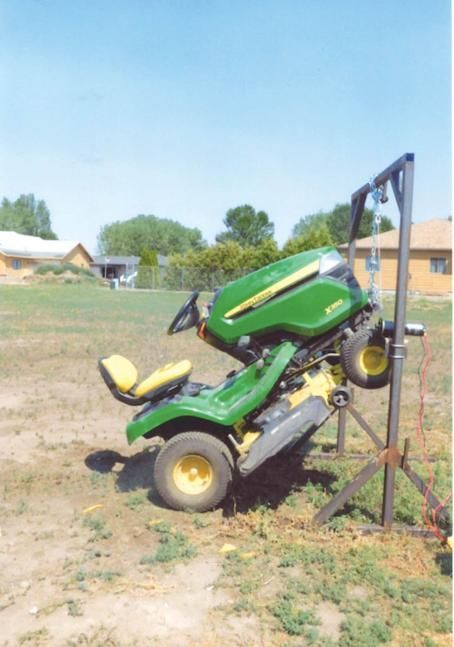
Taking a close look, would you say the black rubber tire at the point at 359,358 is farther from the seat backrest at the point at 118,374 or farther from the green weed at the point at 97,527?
the green weed at the point at 97,527

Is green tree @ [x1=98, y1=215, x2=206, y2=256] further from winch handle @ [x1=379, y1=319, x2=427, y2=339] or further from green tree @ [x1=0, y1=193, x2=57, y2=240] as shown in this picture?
winch handle @ [x1=379, y1=319, x2=427, y2=339]

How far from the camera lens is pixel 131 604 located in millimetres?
3312

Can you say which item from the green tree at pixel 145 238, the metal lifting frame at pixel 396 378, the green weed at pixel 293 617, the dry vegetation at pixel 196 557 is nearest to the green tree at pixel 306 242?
the dry vegetation at pixel 196 557

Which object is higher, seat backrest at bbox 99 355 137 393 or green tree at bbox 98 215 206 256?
green tree at bbox 98 215 206 256

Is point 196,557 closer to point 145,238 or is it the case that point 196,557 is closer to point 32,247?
point 32,247

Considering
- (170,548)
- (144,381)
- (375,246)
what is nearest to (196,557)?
(170,548)

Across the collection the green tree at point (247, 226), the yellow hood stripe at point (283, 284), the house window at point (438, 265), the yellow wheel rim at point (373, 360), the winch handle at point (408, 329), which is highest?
the green tree at point (247, 226)

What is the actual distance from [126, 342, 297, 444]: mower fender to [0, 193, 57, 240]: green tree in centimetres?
8793

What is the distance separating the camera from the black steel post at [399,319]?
3.89 metres

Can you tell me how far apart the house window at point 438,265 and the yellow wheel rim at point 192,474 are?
118ft

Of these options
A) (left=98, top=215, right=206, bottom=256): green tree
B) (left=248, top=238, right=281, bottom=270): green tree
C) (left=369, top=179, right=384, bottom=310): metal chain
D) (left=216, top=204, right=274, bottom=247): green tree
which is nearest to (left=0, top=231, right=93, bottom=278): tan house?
(left=216, top=204, right=274, bottom=247): green tree

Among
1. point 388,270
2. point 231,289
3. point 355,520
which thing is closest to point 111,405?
point 231,289

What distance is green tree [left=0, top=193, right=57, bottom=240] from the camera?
290ft

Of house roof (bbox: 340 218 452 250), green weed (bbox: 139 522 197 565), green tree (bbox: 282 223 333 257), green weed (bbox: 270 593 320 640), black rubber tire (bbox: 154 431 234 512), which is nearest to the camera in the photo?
green weed (bbox: 270 593 320 640)
